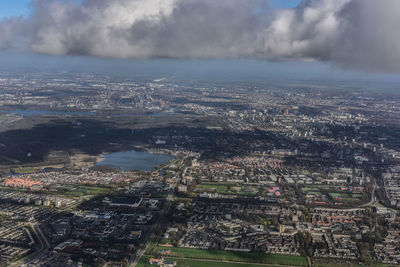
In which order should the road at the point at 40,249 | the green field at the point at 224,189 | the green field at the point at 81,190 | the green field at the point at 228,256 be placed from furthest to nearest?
the green field at the point at 224,189 < the green field at the point at 81,190 < the green field at the point at 228,256 < the road at the point at 40,249

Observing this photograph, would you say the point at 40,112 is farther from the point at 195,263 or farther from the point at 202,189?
the point at 195,263

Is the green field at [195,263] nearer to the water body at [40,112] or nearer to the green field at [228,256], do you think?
the green field at [228,256]

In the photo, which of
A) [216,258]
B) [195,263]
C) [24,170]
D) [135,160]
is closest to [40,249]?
[195,263]

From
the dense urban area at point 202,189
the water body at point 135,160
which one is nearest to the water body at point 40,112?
the dense urban area at point 202,189

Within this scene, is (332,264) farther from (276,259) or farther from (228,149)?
(228,149)

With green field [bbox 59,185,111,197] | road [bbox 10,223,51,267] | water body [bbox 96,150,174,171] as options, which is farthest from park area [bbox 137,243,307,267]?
water body [bbox 96,150,174,171]

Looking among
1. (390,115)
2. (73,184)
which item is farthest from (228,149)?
(390,115)

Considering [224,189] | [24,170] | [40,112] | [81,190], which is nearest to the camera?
[81,190]
